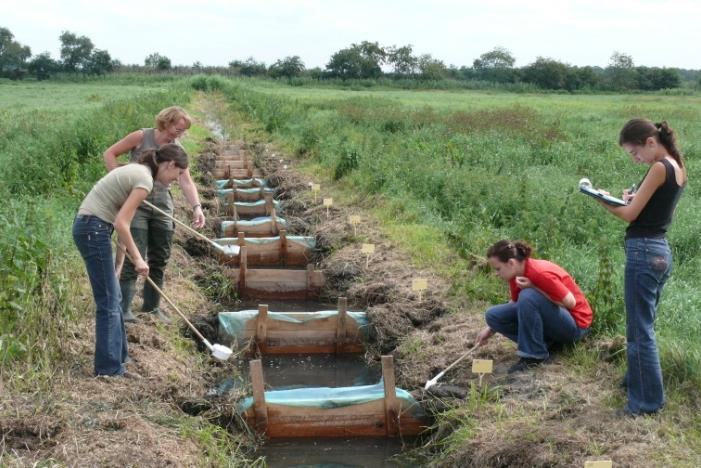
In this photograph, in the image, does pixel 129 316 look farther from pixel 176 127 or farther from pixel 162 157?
pixel 162 157

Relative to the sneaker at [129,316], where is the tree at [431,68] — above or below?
above

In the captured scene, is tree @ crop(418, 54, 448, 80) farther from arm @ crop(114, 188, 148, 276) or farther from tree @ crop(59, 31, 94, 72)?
arm @ crop(114, 188, 148, 276)

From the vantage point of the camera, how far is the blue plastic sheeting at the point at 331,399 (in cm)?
486

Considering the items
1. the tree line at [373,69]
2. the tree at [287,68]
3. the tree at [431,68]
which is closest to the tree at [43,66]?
the tree line at [373,69]

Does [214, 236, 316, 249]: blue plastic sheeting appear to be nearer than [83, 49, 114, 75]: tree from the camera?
Yes

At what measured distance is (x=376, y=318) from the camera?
6.33 m

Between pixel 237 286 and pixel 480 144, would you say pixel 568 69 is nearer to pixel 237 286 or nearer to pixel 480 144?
pixel 480 144

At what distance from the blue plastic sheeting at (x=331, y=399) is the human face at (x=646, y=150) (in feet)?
7.31

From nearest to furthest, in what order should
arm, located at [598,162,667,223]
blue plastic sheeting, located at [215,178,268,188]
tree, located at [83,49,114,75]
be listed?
arm, located at [598,162,667,223]
blue plastic sheeting, located at [215,178,268,188]
tree, located at [83,49,114,75]

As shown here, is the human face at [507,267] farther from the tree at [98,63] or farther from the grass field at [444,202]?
the tree at [98,63]

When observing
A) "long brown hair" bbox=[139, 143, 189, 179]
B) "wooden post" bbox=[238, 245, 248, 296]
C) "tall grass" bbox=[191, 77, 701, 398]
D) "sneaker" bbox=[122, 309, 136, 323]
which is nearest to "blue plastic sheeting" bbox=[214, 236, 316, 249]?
"wooden post" bbox=[238, 245, 248, 296]

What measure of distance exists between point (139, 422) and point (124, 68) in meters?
84.0

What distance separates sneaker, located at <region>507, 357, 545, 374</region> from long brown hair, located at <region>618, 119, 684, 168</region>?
5.80 feet

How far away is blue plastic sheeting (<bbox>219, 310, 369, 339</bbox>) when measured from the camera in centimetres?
624
